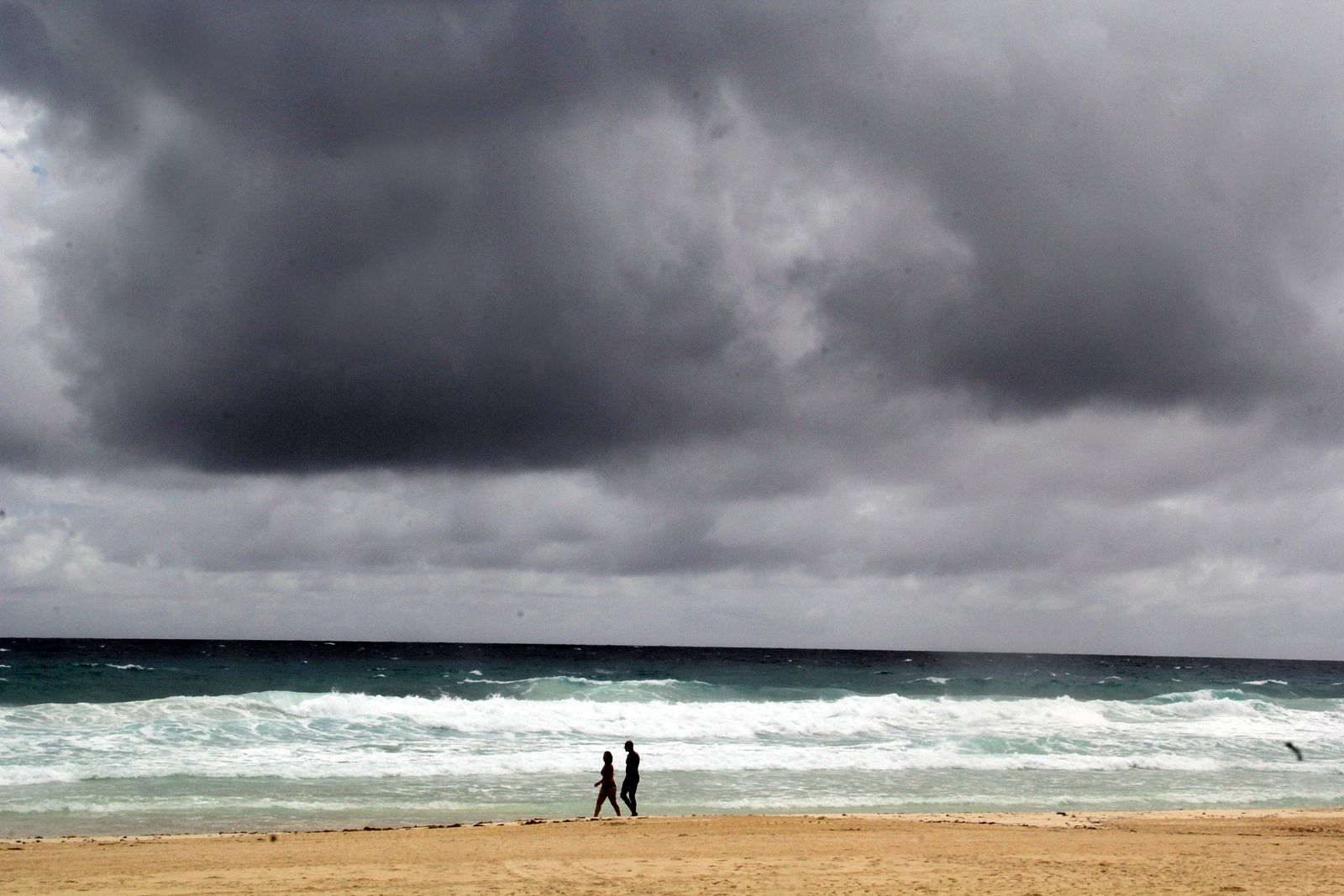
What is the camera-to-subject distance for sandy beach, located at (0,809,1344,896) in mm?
11641

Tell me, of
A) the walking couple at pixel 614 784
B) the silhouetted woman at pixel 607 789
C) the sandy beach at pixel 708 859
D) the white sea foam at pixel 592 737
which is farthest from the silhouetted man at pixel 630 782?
the white sea foam at pixel 592 737

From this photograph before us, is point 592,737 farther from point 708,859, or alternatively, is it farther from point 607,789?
point 708,859

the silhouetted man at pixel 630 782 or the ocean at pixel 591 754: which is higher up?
the silhouetted man at pixel 630 782

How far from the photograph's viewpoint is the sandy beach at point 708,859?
11.6m

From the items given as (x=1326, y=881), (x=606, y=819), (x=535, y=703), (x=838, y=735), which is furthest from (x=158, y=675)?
(x=1326, y=881)

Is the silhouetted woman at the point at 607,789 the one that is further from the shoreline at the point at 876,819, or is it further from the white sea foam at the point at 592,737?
the white sea foam at the point at 592,737

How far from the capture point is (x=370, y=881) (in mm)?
11758

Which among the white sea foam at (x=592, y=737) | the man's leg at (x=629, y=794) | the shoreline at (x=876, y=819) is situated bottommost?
the white sea foam at (x=592, y=737)

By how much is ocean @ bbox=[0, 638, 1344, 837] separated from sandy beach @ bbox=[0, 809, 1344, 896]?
259 cm

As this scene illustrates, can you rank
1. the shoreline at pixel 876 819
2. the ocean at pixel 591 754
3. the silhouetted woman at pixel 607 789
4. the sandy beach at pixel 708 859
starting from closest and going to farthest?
the sandy beach at pixel 708 859, the shoreline at pixel 876 819, the silhouetted woman at pixel 607 789, the ocean at pixel 591 754

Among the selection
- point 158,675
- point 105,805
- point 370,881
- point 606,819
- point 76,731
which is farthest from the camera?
point 158,675

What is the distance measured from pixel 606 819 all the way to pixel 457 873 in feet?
16.3

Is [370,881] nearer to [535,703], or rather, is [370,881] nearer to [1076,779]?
[1076,779]

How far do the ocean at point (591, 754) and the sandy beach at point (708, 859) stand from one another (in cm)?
259
